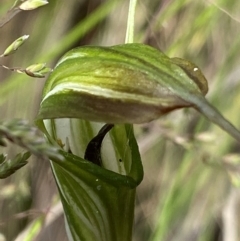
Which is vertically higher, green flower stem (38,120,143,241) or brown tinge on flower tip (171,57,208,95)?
brown tinge on flower tip (171,57,208,95)

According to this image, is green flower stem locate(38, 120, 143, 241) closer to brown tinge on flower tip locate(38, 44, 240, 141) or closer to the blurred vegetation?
brown tinge on flower tip locate(38, 44, 240, 141)

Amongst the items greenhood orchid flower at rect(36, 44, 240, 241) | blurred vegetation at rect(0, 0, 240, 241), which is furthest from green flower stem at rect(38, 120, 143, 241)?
blurred vegetation at rect(0, 0, 240, 241)

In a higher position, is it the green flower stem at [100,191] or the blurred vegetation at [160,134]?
the green flower stem at [100,191]

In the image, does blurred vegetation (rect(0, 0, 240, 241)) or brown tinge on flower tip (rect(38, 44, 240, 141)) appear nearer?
brown tinge on flower tip (rect(38, 44, 240, 141))

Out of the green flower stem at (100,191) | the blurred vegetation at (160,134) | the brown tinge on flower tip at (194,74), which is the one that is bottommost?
the blurred vegetation at (160,134)

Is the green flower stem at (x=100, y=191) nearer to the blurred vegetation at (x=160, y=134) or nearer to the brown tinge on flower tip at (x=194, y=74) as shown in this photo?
the brown tinge on flower tip at (x=194, y=74)

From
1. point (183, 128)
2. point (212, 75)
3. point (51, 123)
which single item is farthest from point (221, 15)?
point (51, 123)

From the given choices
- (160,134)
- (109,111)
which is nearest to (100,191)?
(109,111)

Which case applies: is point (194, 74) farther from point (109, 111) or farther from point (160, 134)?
point (160, 134)

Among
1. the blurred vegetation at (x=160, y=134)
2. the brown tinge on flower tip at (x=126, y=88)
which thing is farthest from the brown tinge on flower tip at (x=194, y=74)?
the blurred vegetation at (x=160, y=134)

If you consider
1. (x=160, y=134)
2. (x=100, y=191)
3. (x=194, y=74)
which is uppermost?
(x=194, y=74)

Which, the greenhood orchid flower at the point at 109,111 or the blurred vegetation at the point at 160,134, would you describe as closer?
the greenhood orchid flower at the point at 109,111

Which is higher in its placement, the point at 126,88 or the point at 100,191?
the point at 126,88
